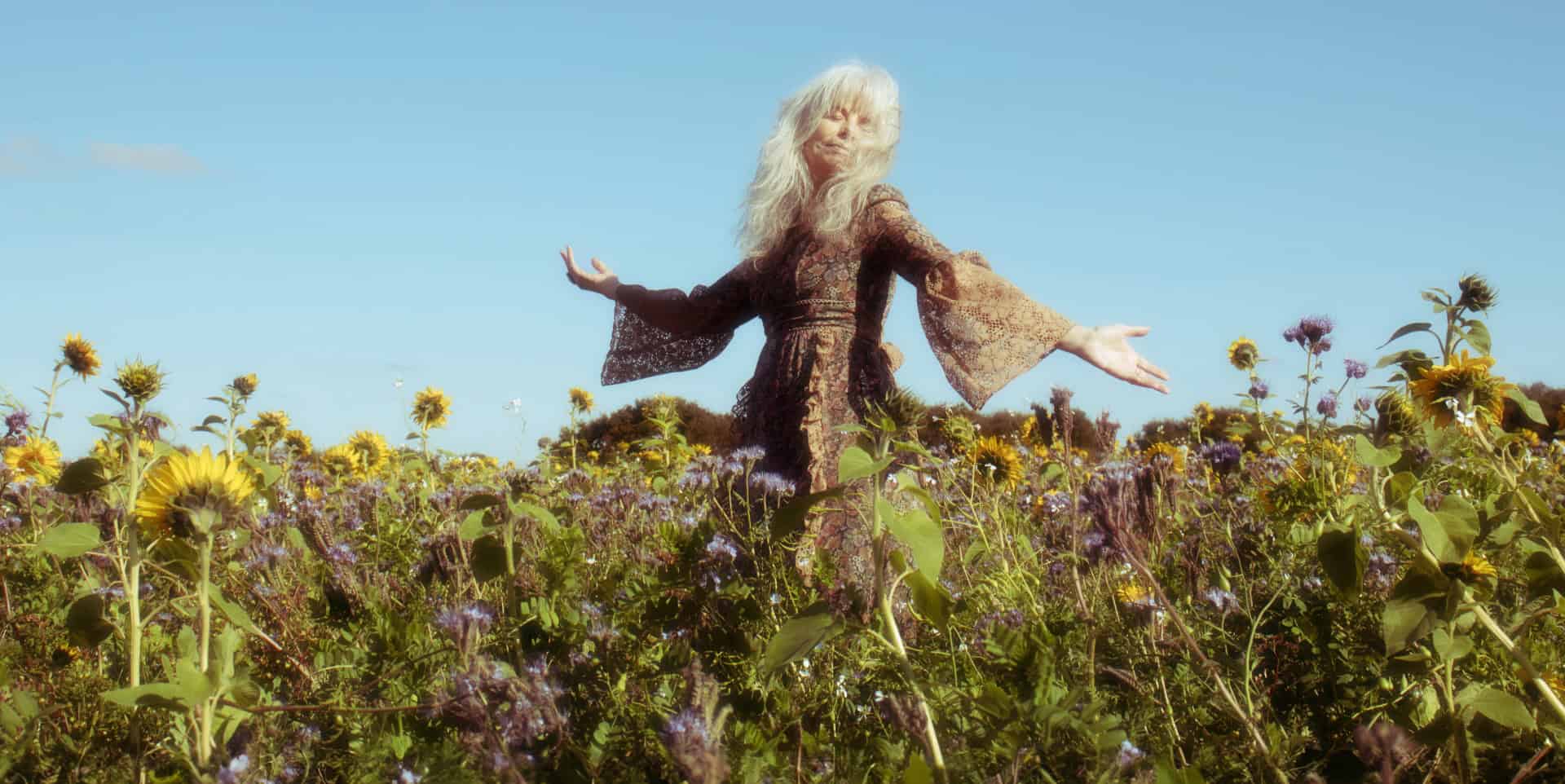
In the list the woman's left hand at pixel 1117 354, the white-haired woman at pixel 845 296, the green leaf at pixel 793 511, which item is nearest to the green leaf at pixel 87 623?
the green leaf at pixel 793 511

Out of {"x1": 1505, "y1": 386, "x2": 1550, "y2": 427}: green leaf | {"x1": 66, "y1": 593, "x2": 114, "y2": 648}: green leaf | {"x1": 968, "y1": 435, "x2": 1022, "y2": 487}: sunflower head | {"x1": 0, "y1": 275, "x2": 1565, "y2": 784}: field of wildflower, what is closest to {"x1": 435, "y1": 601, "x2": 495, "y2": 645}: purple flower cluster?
{"x1": 0, "y1": 275, "x2": 1565, "y2": 784}: field of wildflower

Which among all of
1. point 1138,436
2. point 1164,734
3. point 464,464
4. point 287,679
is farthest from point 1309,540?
point 1138,436

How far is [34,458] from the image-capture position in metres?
4.64

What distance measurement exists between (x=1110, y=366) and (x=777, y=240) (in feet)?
4.42

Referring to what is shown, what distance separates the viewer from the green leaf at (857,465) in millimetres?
1530

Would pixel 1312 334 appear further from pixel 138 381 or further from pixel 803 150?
pixel 138 381

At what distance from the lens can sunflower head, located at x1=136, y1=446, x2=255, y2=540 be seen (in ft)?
5.22

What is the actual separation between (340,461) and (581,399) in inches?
65.0

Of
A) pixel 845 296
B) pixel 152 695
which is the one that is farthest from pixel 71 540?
pixel 845 296

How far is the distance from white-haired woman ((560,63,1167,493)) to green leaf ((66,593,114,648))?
242 centimetres

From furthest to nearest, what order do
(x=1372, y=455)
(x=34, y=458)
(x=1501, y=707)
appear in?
(x=34, y=458) → (x=1372, y=455) → (x=1501, y=707)

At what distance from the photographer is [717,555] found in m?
2.14

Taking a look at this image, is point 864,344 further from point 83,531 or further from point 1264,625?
point 83,531

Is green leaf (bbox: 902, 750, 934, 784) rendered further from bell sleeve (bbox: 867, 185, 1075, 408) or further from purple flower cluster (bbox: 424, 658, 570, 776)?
bell sleeve (bbox: 867, 185, 1075, 408)
